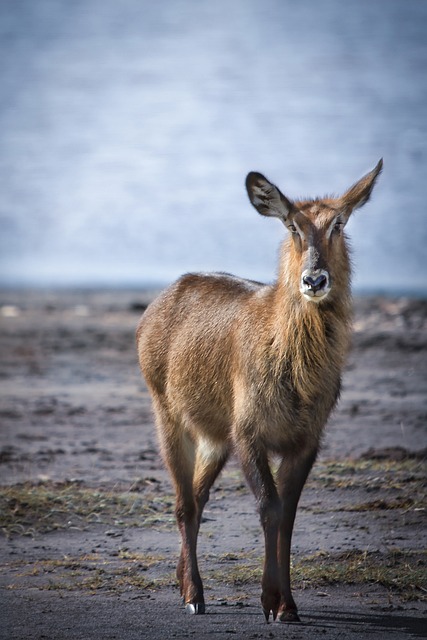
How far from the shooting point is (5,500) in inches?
323

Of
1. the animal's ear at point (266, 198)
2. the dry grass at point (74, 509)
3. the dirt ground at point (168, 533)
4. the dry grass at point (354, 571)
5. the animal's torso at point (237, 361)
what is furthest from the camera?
the dry grass at point (74, 509)

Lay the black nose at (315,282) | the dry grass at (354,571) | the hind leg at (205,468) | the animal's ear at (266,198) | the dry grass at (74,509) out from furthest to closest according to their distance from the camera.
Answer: the dry grass at (74,509), the hind leg at (205,468), the dry grass at (354,571), the animal's ear at (266,198), the black nose at (315,282)

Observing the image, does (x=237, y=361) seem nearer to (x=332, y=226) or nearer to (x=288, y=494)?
(x=288, y=494)

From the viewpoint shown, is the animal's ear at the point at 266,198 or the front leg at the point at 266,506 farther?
the animal's ear at the point at 266,198

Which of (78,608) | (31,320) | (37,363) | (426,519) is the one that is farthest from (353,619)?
(31,320)

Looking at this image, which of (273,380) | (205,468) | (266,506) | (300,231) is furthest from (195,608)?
(300,231)

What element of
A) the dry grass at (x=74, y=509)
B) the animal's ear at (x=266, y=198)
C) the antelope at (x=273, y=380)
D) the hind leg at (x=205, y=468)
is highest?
the animal's ear at (x=266, y=198)

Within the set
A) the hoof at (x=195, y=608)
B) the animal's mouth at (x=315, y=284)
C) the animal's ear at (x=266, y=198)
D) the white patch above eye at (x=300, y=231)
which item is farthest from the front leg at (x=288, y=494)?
the animal's ear at (x=266, y=198)

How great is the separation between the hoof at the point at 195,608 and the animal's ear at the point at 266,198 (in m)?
2.12

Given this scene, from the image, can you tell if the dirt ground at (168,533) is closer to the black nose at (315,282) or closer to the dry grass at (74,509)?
the dry grass at (74,509)

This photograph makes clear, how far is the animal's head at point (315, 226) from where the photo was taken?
5750mm

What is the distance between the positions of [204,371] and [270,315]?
0.61m

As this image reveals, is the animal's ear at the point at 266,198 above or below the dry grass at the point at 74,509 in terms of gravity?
above

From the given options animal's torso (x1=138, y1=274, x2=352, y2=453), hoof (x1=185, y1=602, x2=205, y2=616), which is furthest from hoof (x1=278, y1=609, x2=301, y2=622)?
animal's torso (x1=138, y1=274, x2=352, y2=453)
